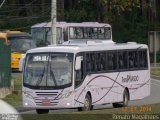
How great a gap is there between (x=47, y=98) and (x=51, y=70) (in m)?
0.97

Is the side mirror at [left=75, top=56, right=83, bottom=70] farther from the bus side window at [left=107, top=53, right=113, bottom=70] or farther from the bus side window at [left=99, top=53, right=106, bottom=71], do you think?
the bus side window at [left=107, top=53, right=113, bottom=70]

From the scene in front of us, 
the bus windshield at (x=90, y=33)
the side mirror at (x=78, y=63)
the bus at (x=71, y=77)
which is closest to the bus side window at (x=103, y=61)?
the bus at (x=71, y=77)

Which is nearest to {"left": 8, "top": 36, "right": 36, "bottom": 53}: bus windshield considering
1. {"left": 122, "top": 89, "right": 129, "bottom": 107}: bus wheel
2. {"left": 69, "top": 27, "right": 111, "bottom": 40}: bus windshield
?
{"left": 69, "top": 27, "right": 111, "bottom": 40}: bus windshield

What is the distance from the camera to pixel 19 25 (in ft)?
241

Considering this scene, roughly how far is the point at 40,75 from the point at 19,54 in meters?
20.3

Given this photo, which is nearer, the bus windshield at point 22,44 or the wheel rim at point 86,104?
the wheel rim at point 86,104

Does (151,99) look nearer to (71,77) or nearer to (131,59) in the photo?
(131,59)

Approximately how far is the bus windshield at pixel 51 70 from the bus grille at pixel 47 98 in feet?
0.85

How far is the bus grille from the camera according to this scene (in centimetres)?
2266

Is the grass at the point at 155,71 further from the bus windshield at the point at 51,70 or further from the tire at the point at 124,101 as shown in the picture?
the bus windshield at the point at 51,70

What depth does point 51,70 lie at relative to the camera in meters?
23.0

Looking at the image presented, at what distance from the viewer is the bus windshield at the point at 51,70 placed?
22875mm

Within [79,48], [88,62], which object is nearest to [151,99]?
[88,62]

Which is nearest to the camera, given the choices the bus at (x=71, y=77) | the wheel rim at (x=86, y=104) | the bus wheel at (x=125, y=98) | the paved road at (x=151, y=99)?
the bus at (x=71, y=77)
